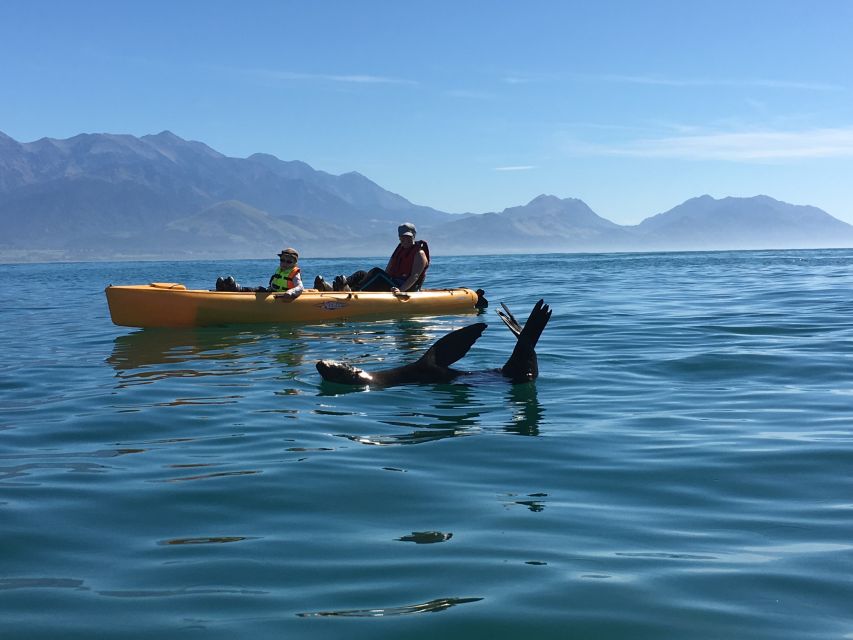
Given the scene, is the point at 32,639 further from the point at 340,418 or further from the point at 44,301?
the point at 44,301

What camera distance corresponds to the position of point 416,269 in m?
17.5

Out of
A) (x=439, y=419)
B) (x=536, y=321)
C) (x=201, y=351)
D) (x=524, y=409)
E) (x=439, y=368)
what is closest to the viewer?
(x=439, y=419)

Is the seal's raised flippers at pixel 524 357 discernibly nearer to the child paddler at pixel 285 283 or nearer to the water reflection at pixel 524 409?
the water reflection at pixel 524 409

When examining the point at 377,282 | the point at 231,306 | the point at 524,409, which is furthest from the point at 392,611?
the point at 377,282

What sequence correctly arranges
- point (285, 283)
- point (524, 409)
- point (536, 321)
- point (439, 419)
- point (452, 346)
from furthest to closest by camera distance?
point (285, 283) → point (452, 346) → point (536, 321) → point (524, 409) → point (439, 419)

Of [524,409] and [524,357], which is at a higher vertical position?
[524,357]

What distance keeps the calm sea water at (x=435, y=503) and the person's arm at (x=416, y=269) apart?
7157 millimetres

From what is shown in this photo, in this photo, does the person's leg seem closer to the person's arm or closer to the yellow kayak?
the person's arm

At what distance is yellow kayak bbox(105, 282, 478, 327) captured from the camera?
14.7m

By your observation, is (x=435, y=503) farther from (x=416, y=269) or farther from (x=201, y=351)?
(x=416, y=269)

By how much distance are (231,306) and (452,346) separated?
736cm

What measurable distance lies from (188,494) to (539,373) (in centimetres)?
537

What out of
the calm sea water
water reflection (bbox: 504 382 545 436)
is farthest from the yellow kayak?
water reflection (bbox: 504 382 545 436)

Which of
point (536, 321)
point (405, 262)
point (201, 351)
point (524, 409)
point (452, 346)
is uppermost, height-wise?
point (405, 262)
